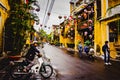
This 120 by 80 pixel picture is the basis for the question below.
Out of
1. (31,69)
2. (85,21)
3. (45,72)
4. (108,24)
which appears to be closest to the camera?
(31,69)

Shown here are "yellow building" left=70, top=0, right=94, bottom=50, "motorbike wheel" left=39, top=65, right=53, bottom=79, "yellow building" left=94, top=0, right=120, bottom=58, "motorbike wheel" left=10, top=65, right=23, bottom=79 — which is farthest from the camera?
"yellow building" left=70, top=0, right=94, bottom=50

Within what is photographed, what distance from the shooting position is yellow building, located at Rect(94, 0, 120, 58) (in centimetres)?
2575

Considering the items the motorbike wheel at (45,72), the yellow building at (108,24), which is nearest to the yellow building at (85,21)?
the yellow building at (108,24)

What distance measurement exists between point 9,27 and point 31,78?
1003 cm

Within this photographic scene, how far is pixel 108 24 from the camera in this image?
93.6 feet

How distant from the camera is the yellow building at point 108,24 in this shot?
2575cm

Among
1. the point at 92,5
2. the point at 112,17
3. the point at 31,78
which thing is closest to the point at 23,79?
the point at 31,78

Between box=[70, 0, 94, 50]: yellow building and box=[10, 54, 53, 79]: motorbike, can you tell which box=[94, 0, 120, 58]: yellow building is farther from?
box=[10, 54, 53, 79]: motorbike

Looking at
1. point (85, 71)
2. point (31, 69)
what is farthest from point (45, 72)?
point (85, 71)

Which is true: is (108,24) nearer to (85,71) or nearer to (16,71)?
(85,71)

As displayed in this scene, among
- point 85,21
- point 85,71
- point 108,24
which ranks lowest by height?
point 85,71

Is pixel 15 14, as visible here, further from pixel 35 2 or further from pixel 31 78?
pixel 31 78

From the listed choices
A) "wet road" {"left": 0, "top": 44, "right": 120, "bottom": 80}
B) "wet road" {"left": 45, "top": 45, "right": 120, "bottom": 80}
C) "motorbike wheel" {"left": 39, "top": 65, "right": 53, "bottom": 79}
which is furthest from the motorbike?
"wet road" {"left": 45, "top": 45, "right": 120, "bottom": 80}

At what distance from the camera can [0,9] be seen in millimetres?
17125
